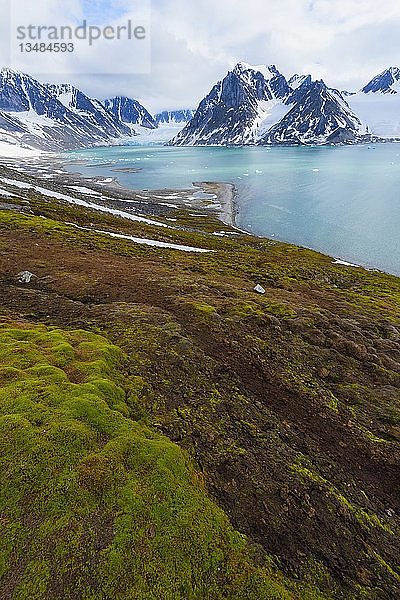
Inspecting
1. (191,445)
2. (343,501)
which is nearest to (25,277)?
(191,445)

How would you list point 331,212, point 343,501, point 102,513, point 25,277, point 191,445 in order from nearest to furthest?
1. point 102,513
2. point 343,501
3. point 191,445
4. point 25,277
5. point 331,212

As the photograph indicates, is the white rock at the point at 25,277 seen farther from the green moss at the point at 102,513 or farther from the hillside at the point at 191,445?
the green moss at the point at 102,513

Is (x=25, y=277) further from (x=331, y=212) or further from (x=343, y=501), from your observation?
(x=331, y=212)

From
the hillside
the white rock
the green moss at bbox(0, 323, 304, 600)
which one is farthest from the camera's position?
the white rock

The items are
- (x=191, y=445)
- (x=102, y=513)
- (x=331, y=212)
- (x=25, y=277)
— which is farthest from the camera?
(x=331, y=212)

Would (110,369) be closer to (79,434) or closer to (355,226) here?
(79,434)

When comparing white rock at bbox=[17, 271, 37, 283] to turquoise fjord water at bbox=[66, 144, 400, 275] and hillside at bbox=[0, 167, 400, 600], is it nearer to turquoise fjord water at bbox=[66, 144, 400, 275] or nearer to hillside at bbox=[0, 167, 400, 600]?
hillside at bbox=[0, 167, 400, 600]

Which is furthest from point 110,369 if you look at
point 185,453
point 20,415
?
point 185,453

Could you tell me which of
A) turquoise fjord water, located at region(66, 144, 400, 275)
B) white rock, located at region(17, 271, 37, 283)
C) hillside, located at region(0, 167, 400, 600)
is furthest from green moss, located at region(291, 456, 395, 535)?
turquoise fjord water, located at region(66, 144, 400, 275)
